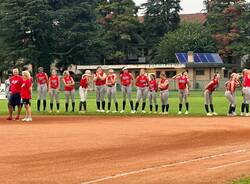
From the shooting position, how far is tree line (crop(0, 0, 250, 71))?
3091 inches

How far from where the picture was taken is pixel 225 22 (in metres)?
90.3

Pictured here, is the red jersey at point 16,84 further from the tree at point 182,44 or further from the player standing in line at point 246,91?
the tree at point 182,44

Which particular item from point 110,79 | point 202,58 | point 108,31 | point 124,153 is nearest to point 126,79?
point 110,79

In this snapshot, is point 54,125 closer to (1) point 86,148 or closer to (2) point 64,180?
(1) point 86,148

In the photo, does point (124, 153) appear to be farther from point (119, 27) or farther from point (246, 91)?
point (119, 27)

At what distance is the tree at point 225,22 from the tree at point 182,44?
1374 millimetres

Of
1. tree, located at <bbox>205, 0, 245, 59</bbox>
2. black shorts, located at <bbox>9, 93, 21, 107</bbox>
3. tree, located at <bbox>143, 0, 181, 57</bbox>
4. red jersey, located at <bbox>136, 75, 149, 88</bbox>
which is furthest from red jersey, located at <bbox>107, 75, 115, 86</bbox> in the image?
tree, located at <bbox>143, 0, 181, 57</bbox>

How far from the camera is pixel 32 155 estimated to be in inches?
508

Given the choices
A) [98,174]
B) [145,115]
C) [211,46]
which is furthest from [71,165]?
[211,46]

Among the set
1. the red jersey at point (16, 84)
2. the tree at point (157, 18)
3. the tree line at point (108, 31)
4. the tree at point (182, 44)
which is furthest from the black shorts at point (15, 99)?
the tree at point (157, 18)

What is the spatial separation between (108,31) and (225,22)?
17.7 metres

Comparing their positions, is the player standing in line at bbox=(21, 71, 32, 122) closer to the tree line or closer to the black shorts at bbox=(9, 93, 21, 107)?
the black shorts at bbox=(9, 93, 21, 107)

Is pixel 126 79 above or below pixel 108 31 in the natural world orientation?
below

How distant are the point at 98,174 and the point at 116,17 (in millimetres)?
80993
